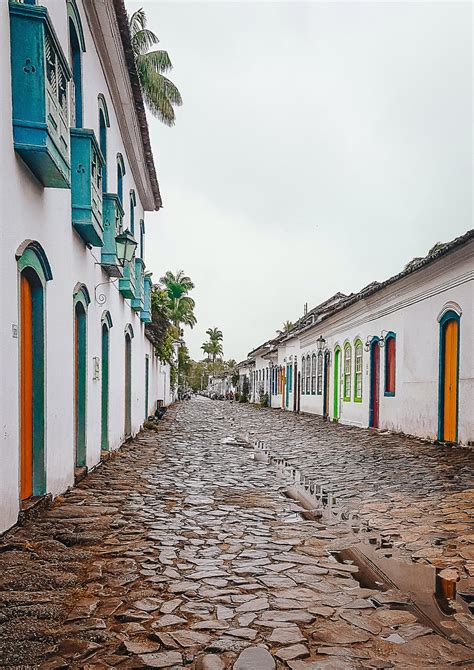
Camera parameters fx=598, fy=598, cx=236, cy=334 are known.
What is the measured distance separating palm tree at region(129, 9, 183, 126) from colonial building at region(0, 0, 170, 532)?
11.8m

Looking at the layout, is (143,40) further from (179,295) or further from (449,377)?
(179,295)

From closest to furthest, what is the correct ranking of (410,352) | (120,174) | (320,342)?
(120,174)
(410,352)
(320,342)

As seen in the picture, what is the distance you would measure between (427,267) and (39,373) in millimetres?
9647

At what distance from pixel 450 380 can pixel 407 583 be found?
908 cm

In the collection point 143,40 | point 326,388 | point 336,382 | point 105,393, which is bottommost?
point 326,388

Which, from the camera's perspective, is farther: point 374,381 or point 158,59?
point 158,59

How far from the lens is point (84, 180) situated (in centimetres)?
725

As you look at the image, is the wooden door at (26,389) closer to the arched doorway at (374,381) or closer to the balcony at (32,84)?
the balcony at (32,84)

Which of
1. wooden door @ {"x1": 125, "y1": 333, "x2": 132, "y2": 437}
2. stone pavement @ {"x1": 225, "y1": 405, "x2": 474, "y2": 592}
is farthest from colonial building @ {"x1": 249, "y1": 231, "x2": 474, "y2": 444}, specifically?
wooden door @ {"x1": 125, "y1": 333, "x2": 132, "y2": 437}

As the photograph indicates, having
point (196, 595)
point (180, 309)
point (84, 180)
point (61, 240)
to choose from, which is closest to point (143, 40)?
point (84, 180)

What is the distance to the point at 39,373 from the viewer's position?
5.86 m

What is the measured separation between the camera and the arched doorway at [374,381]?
17.5m

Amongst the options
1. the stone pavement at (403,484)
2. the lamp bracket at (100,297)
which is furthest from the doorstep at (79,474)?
the stone pavement at (403,484)

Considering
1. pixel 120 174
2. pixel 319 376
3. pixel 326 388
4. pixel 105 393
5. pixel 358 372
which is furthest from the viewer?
pixel 319 376
